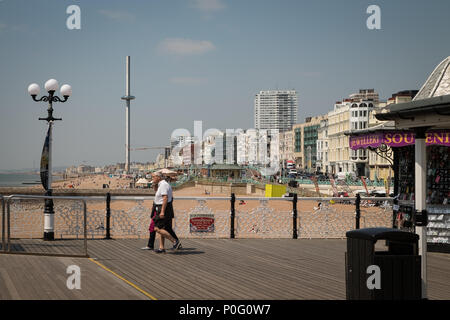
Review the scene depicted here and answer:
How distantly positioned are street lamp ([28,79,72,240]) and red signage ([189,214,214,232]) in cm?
371

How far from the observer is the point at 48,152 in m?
13.7

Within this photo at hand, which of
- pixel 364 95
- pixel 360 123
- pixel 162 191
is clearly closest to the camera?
pixel 162 191

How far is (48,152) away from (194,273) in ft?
21.7

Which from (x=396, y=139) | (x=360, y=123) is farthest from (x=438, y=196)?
(x=360, y=123)

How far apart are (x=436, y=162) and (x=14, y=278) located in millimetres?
9687

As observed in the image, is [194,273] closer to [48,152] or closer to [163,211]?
[163,211]

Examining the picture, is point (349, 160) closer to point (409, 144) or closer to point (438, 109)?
point (409, 144)

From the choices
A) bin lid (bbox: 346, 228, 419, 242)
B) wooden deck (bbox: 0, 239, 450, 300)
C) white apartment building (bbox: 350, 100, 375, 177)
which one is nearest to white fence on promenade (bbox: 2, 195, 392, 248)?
wooden deck (bbox: 0, 239, 450, 300)

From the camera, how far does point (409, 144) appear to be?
12.6 meters

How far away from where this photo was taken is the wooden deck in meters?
7.28

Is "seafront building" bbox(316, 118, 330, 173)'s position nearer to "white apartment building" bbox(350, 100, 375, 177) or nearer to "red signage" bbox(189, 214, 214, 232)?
"white apartment building" bbox(350, 100, 375, 177)
